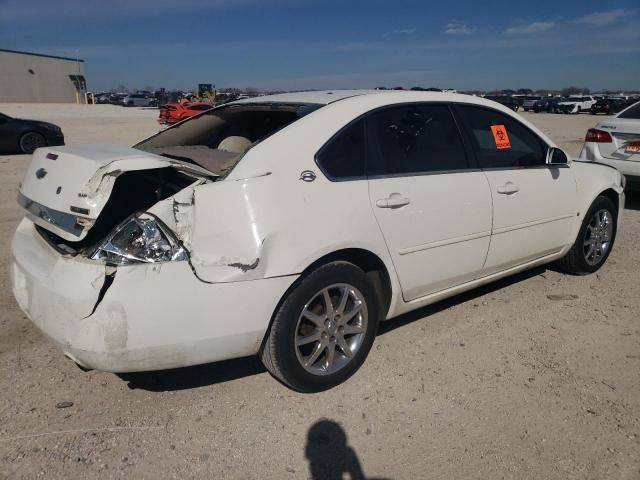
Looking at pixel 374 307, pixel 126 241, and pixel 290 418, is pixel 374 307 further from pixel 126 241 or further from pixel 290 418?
pixel 126 241

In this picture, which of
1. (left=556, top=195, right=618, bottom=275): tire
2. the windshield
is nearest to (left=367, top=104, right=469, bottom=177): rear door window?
the windshield

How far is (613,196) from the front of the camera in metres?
4.70

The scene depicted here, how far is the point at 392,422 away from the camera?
2629mm

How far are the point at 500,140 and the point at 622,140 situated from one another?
417 cm

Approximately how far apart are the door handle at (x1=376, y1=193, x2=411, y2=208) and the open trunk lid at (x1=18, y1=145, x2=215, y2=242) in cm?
94

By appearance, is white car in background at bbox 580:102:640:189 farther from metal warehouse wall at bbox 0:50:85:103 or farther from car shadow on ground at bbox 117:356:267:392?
metal warehouse wall at bbox 0:50:85:103

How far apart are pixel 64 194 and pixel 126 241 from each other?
475mm

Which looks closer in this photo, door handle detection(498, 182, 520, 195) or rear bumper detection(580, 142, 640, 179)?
door handle detection(498, 182, 520, 195)

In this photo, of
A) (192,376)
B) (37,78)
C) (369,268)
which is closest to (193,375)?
(192,376)

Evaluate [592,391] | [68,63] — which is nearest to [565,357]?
[592,391]

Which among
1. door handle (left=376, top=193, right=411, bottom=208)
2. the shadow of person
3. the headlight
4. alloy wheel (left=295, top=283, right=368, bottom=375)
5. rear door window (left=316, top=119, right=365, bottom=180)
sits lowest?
the shadow of person

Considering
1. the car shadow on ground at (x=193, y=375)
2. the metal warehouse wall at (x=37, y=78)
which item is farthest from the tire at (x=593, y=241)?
the metal warehouse wall at (x=37, y=78)

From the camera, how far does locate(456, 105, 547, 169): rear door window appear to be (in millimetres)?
3545

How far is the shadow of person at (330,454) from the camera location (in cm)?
228
